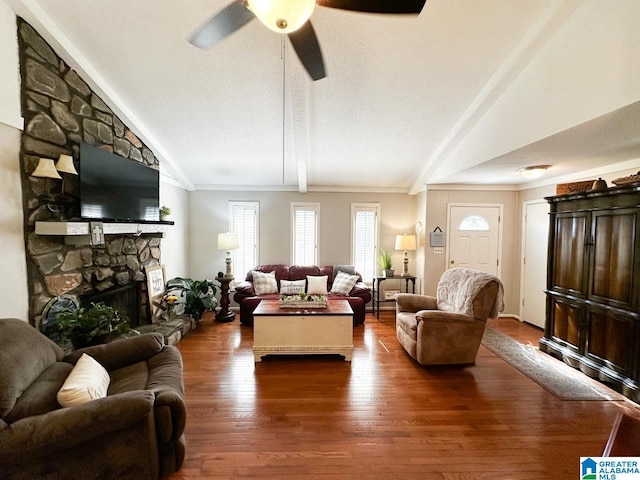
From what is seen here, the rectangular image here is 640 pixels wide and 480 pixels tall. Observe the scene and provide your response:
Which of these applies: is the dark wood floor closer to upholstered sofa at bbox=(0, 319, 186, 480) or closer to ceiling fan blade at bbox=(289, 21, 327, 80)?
upholstered sofa at bbox=(0, 319, 186, 480)

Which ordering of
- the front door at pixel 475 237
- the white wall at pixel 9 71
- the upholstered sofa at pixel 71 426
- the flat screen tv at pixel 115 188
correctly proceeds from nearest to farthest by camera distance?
1. the upholstered sofa at pixel 71 426
2. the white wall at pixel 9 71
3. the flat screen tv at pixel 115 188
4. the front door at pixel 475 237

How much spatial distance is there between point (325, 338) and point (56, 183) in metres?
3.04

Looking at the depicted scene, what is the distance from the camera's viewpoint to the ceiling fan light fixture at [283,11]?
3.99 feet

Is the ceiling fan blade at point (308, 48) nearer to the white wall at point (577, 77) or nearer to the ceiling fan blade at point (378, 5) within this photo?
the ceiling fan blade at point (378, 5)

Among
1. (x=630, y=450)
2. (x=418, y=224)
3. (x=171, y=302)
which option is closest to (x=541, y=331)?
(x=418, y=224)

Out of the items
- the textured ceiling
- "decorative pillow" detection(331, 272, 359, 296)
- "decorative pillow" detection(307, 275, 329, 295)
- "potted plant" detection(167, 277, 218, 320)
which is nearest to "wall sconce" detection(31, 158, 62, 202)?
the textured ceiling

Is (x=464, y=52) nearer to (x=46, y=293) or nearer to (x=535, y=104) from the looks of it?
(x=535, y=104)

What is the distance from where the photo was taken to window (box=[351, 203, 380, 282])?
18.1 ft

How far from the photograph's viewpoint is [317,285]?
485 cm

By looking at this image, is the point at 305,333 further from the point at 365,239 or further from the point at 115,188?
the point at 365,239

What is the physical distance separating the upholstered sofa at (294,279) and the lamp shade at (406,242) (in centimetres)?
94

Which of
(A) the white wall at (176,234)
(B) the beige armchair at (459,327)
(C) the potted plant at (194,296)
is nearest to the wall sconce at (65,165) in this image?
(A) the white wall at (176,234)

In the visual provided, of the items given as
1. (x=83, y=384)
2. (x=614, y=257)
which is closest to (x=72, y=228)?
(x=83, y=384)
